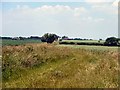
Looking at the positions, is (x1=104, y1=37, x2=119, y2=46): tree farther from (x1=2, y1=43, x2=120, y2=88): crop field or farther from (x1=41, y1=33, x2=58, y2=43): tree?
(x1=2, y1=43, x2=120, y2=88): crop field

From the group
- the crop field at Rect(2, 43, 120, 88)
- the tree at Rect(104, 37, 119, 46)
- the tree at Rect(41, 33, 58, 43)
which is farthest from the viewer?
the tree at Rect(41, 33, 58, 43)

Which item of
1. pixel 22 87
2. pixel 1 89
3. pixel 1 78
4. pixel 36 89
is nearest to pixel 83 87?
pixel 36 89

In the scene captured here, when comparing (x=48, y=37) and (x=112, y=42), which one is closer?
(x=112, y=42)

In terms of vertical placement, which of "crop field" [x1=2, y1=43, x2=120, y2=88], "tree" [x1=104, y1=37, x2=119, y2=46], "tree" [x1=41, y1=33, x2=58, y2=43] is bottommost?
"crop field" [x1=2, y1=43, x2=120, y2=88]

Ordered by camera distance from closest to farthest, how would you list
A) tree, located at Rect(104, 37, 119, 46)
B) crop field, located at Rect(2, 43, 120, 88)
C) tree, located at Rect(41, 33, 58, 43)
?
crop field, located at Rect(2, 43, 120, 88) → tree, located at Rect(104, 37, 119, 46) → tree, located at Rect(41, 33, 58, 43)

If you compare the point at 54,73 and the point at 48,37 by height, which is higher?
the point at 48,37

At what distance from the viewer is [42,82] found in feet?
60.4

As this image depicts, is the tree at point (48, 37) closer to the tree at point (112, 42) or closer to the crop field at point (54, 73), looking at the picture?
the tree at point (112, 42)

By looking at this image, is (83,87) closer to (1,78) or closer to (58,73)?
(58,73)

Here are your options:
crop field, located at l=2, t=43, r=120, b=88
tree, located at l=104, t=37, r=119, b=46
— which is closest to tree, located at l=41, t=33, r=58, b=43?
tree, located at l=104, t=37, r=119, b=46

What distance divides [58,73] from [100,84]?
5.32 m

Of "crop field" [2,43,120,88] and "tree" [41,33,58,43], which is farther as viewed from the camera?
"tree" [41,33,58,43]

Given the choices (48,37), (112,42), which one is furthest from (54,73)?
(48,37)

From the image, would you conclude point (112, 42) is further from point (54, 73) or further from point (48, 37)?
point (54, 73)
